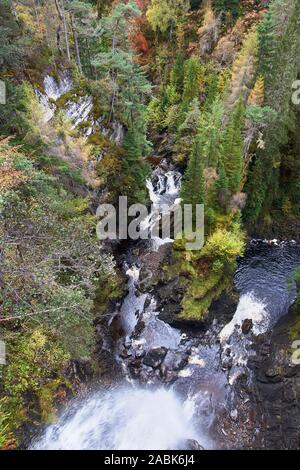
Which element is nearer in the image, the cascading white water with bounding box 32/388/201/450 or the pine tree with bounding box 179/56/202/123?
the cascading white water with bounding box 32/388/201/450

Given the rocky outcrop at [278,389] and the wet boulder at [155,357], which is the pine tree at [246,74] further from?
the wet boulder at [155,357]

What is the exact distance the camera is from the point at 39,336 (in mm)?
14539

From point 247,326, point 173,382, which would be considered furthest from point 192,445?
point 247,326

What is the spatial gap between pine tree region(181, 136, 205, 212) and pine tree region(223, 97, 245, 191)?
337cm

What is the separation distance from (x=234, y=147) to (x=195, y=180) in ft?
15.6

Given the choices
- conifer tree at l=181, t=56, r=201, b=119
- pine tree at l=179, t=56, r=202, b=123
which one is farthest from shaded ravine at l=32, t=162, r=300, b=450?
conifer tree at l=181, t=56, r=201, b=119

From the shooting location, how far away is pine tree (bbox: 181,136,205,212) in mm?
24484

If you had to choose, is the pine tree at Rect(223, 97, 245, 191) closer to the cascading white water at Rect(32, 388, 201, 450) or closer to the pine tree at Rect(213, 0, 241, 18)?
the cascading white water at Rect(32, 388, 201, 450)

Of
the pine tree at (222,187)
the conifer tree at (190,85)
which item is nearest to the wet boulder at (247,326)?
the pine tree at (222,187)

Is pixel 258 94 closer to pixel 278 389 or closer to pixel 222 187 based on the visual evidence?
pixel 222 187

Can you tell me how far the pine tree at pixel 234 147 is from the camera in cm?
2678

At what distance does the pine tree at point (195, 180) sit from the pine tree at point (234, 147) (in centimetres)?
337

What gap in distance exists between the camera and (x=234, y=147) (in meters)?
27.0
